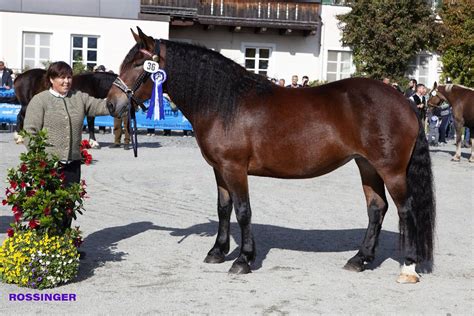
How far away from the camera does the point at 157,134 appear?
21750 mm

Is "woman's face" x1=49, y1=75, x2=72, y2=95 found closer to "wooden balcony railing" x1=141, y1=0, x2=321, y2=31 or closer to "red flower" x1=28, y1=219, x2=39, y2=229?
"red flower" x1=28, y1=219, x2=39, y2=229

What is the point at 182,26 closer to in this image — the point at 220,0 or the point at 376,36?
the point at 220,0

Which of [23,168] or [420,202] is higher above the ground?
[23,168]

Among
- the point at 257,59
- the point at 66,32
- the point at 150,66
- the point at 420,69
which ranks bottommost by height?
the point at 150,66

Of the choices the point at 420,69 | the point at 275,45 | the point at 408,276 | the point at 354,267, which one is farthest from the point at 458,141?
the point at 420,69

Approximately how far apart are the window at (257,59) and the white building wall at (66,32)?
4.62m

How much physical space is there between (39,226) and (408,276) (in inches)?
134

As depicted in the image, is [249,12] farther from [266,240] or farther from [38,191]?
[38,191]

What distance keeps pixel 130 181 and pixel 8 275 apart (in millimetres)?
6120

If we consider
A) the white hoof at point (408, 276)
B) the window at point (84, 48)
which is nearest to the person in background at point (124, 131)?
the white hoof at point (408, 276)

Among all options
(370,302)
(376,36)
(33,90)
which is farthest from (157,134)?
(370,302)

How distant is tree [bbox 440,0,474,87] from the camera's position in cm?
2992

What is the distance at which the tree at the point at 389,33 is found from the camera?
29.9m

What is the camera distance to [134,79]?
6.77 m
